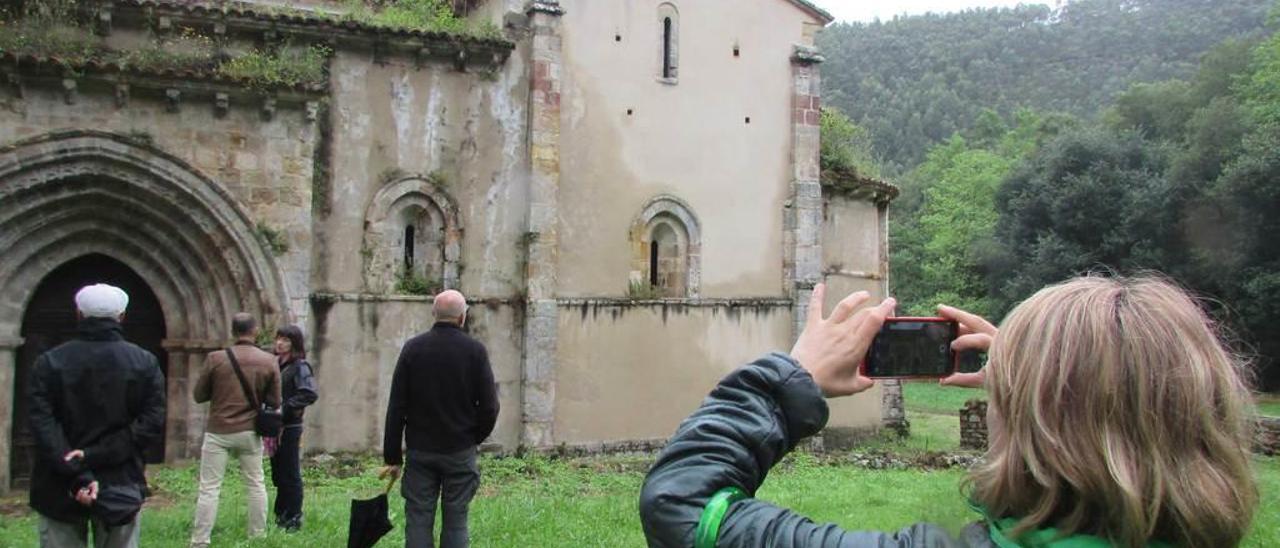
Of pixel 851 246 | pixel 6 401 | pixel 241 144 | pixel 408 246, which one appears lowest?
pixel 6 401

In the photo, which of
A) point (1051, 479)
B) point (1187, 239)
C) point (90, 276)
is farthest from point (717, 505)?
point (1187, 239)

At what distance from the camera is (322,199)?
1235 centimetres

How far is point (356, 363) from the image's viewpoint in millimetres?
12461

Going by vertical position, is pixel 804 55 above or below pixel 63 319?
above

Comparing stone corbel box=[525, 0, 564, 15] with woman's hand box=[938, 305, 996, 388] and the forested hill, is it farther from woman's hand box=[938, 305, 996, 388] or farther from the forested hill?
the forested hill

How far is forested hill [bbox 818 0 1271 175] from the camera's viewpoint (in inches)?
2584

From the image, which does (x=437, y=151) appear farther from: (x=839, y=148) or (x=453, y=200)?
(x=839, y=148)

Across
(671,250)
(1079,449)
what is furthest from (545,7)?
(1079,449)

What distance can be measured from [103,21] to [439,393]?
305 inches

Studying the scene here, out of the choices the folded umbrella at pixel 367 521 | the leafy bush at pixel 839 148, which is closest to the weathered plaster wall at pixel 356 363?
the folded umbrella at pixel 367 521

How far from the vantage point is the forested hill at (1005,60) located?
65625mm

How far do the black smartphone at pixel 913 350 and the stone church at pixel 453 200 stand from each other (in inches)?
401

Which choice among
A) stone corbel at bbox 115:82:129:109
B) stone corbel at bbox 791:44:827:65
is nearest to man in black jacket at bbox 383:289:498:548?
stone corbel at bbox 115:82:129:109

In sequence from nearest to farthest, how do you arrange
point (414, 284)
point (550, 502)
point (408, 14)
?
point (550, 502), point (414, 284), point (408, 14)
